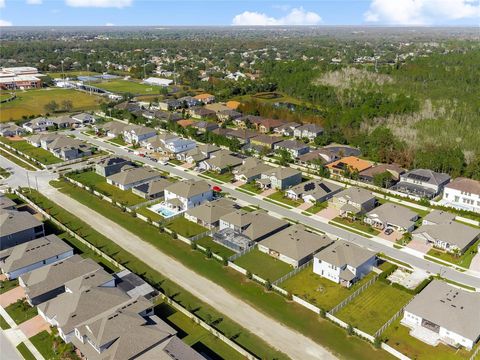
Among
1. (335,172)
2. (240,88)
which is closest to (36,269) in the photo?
(335,172)

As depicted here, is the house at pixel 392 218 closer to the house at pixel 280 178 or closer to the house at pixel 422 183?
the house at pixel 422 183

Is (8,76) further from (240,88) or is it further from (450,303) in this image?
(450,303)

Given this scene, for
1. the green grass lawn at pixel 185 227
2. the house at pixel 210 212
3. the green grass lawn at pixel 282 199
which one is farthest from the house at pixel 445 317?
the green grass lawn at pixel 185 227

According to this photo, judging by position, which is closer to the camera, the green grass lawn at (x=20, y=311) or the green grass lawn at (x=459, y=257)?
the green grass lawn at (x=20, y=311)

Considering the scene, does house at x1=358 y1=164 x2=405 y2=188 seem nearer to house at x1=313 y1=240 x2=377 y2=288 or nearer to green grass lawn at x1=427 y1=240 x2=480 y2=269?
green grass lawn at x1=427 y1=240 x2=480 y2=269

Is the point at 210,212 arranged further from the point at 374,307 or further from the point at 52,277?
the point at 374,307

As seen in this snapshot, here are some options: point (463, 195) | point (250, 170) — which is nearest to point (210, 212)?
point (250, 170)

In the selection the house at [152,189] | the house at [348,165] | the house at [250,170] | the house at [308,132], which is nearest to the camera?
the house at [152,189]
